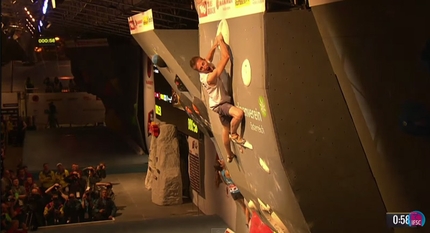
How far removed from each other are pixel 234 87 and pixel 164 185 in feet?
29.3

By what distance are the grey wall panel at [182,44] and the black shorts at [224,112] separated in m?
2.68

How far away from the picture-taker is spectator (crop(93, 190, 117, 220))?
1363 centimetres

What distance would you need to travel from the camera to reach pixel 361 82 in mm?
5074

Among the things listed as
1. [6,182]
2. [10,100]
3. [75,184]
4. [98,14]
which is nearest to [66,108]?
[10,100]

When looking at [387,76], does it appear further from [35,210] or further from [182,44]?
[35,210]

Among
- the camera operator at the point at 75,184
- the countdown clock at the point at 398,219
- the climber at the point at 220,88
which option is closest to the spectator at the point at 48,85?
the camera operator at the point at 75,184

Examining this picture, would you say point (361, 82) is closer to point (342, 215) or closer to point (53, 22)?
point (342, 215)

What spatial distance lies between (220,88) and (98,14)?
34.3 ft

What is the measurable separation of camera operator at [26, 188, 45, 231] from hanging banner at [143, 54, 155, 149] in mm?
6697

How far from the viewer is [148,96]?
19.6 meters

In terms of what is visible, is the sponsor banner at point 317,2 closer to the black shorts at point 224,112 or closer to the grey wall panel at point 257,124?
the grey wall panel at point 257,124

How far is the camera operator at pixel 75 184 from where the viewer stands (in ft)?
45.4

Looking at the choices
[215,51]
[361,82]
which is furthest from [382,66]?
[215,51]

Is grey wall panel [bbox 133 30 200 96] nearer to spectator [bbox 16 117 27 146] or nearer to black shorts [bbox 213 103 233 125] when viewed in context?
black shorts [bbox 213 103 233 125]
